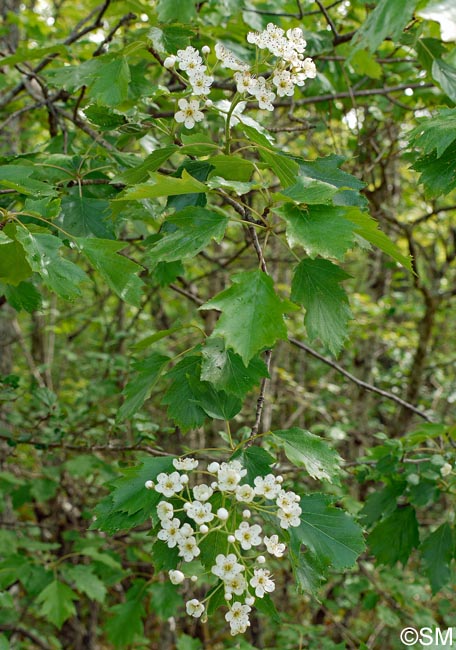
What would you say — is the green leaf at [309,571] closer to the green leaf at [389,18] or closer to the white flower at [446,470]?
the white flower at [446,470]

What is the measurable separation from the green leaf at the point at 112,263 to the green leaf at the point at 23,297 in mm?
454

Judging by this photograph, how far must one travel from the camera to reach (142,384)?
163 centimetres

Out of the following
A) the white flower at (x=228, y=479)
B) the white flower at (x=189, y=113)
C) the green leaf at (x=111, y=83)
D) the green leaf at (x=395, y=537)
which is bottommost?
the green leaf at (x=395, y=537)

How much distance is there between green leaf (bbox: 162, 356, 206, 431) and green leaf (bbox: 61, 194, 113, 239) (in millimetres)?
496

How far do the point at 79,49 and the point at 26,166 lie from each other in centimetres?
167

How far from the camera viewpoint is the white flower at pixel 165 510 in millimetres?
1235

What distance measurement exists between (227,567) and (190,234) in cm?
67

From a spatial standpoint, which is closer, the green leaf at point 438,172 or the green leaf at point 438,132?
the green leaf at point 438,132

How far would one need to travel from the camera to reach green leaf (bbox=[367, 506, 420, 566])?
2092 mm

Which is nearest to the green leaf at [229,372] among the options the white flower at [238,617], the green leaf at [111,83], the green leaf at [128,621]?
the white flower at [238,617]

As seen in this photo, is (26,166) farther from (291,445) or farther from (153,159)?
(291,445)

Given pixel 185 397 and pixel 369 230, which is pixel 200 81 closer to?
pixel 369 230

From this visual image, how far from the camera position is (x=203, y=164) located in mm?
1518

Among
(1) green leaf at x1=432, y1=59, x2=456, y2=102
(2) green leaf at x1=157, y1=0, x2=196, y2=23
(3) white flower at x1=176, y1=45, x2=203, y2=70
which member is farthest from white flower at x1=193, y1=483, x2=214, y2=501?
(2) green leaf at x1=157, y1=0, x2=196, y2=23
